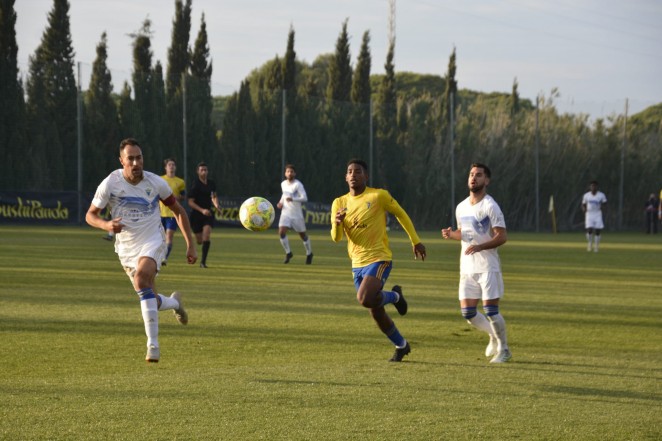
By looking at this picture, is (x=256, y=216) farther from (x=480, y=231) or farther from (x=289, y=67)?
(x=289, y=67)

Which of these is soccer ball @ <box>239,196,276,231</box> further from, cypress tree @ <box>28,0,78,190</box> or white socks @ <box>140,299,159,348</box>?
cypress tree @ <box>28,0,78,190</box>

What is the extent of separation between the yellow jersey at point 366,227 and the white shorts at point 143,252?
171cm

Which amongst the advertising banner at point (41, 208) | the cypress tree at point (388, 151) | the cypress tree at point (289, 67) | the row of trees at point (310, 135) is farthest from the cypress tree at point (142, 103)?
the cypress tree at point (289, 67)

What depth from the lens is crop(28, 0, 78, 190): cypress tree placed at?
3659 cm

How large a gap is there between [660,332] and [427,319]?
2954 millimetres

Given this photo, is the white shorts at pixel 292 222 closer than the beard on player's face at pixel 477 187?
No

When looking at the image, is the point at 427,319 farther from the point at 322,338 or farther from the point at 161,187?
the point at 161,187

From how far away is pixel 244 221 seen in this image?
12.2 m

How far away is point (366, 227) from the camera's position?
9.78m

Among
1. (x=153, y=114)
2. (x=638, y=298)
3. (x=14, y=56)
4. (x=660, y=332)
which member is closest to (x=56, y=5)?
(x=14, y=56)

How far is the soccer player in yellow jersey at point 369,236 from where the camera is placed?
9.62 meters

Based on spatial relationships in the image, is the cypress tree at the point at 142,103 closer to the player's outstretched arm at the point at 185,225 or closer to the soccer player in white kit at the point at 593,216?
the soccer player in white kit at the point at 593,216

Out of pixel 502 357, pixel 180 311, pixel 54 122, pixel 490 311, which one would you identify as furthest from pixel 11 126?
pixel 502 357

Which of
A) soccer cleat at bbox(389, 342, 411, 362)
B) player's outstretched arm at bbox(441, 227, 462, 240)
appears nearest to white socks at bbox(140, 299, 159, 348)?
soccer cleat at bbox(389, 342, 411, 362)
